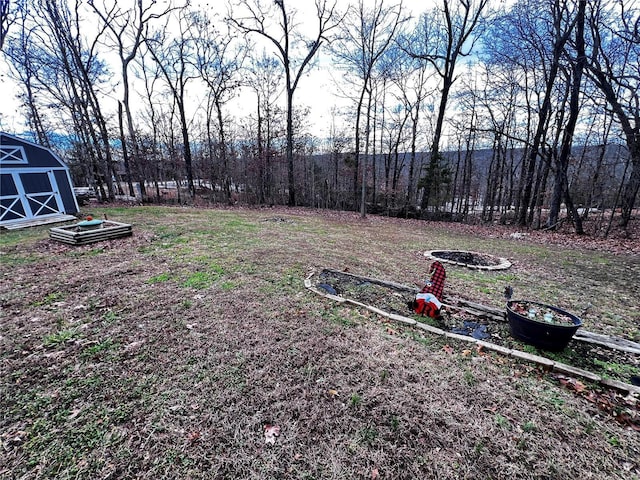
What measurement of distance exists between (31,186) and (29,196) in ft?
1.15

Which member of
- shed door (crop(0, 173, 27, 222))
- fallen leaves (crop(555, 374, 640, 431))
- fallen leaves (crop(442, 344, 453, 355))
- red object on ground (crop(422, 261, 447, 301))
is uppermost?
shed door (crop(0, 173, 27, 222))

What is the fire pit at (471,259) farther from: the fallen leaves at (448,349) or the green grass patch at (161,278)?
the green grass patch at (161,278)

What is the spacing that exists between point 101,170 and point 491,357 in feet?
64.9

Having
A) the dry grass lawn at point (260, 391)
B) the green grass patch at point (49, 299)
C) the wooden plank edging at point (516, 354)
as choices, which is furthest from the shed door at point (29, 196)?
the wooden plank edging at point (516, 354)

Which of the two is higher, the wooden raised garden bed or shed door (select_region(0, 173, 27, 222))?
shed door (select_region(0, 173, 27, 222))

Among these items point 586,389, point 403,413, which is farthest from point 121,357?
point 586,389

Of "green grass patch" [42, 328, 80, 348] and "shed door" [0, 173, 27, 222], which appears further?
"shed door" [0, 173, 27, 222]

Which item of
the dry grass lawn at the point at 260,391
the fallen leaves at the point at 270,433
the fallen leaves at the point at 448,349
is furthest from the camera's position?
the fallen leaves at the point at 448,349

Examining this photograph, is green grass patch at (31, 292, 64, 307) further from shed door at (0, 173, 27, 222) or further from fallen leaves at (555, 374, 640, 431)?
shed door at (0, 173, 27, 222)

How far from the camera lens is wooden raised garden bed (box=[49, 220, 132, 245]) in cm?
609

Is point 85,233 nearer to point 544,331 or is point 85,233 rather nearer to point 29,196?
point 29,196

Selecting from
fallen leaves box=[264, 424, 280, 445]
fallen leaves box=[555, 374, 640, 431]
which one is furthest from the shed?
fallen leaves box=[555, 374, 640, 431]

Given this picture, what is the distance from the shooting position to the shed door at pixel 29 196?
27.5 feet

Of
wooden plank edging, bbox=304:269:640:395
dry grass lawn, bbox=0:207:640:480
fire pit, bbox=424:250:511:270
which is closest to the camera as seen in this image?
dry grass lawn, bbox=0:207:640:480
